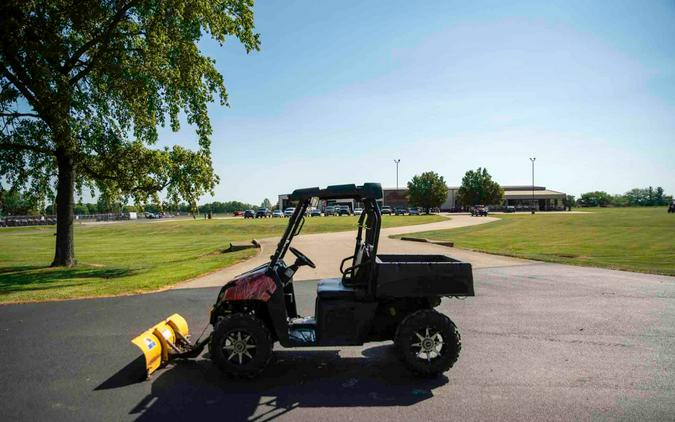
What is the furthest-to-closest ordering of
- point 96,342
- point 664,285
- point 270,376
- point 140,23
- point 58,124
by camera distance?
point 140,23 < point 58,124 < point 664,285 < point 96,342 < point 270,376

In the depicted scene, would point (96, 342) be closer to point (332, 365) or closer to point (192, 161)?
point (332, 365)

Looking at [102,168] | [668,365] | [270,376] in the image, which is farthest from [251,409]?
[102,168]

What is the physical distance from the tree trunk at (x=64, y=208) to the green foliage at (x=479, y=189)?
88.2 meters

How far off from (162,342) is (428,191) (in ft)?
284

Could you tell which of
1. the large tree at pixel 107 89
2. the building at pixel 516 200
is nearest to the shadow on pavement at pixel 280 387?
the large tree at pixel 107 89

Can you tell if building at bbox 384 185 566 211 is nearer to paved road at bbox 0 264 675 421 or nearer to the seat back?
paved road at bbox 0 264 675 421

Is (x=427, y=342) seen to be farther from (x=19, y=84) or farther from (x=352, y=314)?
(x=19, y=84)

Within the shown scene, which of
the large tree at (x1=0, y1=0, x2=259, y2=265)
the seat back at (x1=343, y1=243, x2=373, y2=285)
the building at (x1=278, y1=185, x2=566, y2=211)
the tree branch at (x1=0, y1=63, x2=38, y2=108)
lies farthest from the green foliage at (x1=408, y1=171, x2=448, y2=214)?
the seat back at (x1=343, y1=243, x2=373, y2=285)

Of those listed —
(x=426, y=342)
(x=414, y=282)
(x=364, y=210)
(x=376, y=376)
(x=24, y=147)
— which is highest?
(x=24, y=147)

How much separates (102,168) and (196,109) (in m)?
4.99

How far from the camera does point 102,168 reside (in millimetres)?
18797

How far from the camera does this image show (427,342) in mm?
5629

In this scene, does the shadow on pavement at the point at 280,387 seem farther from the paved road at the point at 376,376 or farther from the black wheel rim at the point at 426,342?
the black wheel rim at the point at 426,342

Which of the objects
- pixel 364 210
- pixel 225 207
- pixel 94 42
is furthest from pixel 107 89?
pixel 225 207
